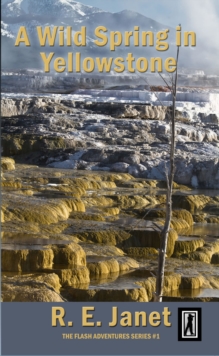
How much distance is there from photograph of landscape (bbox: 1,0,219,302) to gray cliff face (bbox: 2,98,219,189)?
5 cm

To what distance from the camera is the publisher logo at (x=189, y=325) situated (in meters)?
6.63

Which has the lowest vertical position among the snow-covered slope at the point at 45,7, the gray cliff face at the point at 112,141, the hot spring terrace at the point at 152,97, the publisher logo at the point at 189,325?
the publisher logo at the point at 189,325

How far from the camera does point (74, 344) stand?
21.8ft

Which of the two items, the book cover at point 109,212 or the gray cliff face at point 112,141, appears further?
the gray cliff face at point 112,141

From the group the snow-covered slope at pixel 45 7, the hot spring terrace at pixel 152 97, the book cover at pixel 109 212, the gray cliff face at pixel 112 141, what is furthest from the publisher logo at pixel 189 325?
the snow-covered slope at pixel 45 7

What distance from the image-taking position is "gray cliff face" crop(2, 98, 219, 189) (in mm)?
27203

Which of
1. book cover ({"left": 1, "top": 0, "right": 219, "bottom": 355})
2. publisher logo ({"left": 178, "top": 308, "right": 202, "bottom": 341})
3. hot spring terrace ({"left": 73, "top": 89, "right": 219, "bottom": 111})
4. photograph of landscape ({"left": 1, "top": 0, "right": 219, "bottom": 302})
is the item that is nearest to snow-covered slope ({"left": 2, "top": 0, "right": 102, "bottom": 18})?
hot spring terrace ({"left": 73, "top": 89, "right": 219, "bottom": 111})

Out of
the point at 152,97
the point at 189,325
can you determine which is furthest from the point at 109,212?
the point at 152,97

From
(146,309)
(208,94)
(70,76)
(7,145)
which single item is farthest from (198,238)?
(70,76)

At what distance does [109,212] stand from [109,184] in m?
5.72

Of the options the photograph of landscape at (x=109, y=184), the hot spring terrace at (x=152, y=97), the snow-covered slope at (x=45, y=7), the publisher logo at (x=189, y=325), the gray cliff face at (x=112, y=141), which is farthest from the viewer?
the snow-covered slope at (x=45, y=7)

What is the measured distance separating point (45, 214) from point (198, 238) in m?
3.04

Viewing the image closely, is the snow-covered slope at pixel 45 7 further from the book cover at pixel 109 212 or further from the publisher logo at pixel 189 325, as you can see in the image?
the publisher logo at pixel 189 325

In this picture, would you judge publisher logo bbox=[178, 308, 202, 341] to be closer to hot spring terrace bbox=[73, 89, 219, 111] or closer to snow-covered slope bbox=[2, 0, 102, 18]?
hot spring terrace bbox=[73, 89, 219, 111]
